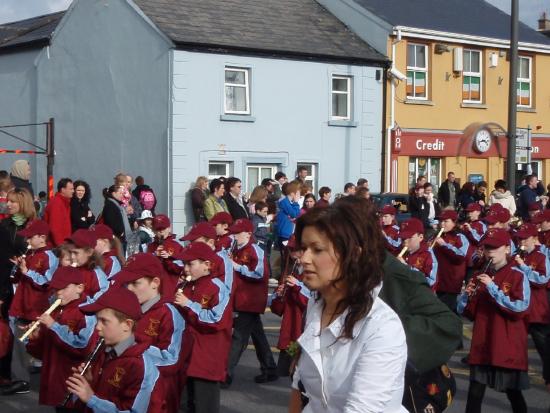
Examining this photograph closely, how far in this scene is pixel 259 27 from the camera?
26.8m

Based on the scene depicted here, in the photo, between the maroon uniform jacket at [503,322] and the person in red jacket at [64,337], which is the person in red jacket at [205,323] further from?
the maroon uniform jacket at [503,322]

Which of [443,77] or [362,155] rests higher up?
[443,77]

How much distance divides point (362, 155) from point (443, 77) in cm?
392

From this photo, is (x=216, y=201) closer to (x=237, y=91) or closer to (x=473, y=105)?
(x=237, y=91)

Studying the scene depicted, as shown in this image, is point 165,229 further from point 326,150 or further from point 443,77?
point 443,77

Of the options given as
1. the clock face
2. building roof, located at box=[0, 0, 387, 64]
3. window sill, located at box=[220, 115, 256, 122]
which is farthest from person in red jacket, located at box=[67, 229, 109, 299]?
the clock face

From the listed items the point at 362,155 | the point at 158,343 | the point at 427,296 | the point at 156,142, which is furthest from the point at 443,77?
the point at 427,296

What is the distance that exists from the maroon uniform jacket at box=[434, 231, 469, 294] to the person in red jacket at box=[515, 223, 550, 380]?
78.1 inches

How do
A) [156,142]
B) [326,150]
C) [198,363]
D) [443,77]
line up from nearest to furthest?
[198,363] < [156,142] < [326,150] < [443,77]

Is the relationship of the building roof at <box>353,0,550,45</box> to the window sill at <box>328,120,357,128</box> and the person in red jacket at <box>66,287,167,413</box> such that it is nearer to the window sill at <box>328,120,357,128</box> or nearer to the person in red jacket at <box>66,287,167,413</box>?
the window sill at <box>328,120,357,128</box>

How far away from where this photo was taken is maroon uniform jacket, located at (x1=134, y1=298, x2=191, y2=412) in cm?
609

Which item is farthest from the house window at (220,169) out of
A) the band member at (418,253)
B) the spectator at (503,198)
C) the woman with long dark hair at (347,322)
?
the woman with long dark hair at (347,322)

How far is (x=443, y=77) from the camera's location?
2966 centimetres

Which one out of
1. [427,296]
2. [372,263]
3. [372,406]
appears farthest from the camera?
[427,296]
